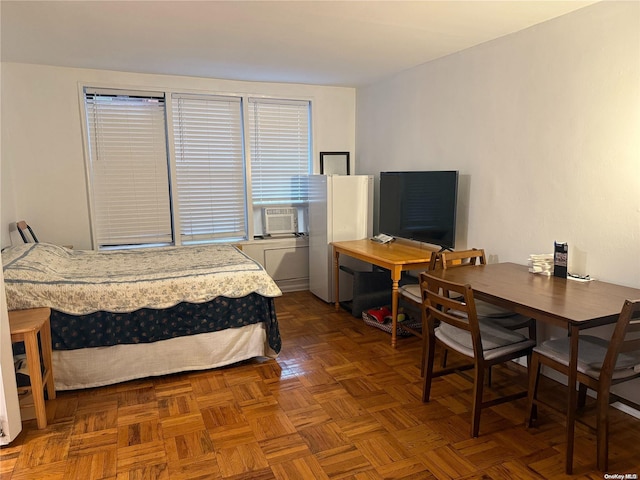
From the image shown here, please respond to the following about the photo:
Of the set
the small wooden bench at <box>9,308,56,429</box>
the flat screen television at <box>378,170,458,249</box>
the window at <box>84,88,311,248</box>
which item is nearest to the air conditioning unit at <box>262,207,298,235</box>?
the window at <box>84,88,311,248</box>

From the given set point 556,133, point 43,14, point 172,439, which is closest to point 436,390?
point 172,439

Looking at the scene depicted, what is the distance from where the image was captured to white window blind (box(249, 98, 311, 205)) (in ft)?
16.2

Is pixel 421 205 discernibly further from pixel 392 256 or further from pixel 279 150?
pixel 279 150

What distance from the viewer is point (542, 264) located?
2793 mm

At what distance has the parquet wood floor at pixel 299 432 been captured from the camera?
6.83ft

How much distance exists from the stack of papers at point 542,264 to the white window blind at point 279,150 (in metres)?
2.89

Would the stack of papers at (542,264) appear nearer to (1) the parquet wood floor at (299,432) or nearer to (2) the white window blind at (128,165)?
(1) the parquet wood floor at (299,432)

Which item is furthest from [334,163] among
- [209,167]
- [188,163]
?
[188,163]

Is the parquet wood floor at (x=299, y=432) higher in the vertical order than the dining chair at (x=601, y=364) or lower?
lower

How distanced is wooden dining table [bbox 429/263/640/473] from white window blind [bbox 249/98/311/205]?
269cm

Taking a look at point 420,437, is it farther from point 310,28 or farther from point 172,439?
point 310,28

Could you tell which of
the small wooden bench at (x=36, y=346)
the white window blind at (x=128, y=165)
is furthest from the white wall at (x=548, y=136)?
the small wooden bench at (x=36, y=346)

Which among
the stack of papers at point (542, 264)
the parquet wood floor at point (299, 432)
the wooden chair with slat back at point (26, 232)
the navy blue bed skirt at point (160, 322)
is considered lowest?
the parquet wood floor at point (299, 432)

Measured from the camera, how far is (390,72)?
14.0 ft
